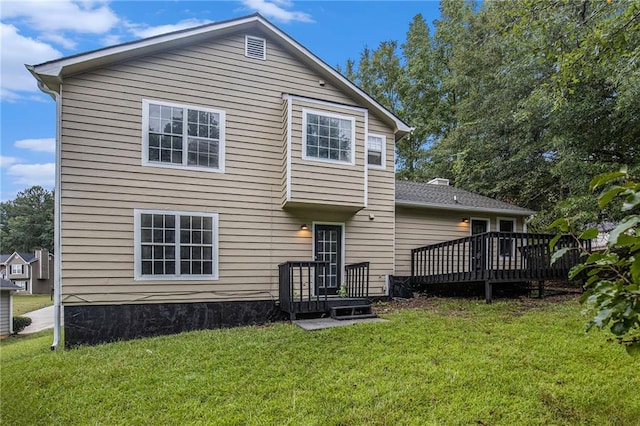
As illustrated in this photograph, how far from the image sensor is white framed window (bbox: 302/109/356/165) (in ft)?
27.5

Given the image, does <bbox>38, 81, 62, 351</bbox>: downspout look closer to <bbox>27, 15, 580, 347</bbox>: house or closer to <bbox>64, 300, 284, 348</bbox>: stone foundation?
<bbox>27, 15, 580, 347</bbox>: house

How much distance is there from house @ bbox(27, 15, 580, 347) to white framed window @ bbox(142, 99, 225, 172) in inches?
1.2

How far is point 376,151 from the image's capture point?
32.3 ft

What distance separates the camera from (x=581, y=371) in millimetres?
4242

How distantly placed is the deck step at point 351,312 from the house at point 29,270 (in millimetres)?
39242

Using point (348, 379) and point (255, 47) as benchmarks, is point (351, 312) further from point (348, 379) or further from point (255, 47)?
point (255, 47)

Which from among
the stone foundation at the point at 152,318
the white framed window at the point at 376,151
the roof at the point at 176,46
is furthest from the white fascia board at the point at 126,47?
the stone foundation at the point at 152,318

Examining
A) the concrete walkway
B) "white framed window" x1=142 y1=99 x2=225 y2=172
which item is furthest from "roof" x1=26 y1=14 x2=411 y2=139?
the concrete walkway

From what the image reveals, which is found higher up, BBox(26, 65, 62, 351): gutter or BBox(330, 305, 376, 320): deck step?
BBox(26, 65, 62, 351): gutter

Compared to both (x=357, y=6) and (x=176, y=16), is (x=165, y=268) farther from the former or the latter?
(x=357, y=6)

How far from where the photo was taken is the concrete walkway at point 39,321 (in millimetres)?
17508

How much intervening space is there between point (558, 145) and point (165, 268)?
11.4 meters

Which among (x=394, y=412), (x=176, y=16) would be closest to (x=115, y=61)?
(x=176, y=16)

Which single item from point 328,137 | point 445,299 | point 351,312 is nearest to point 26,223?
point 328,137
